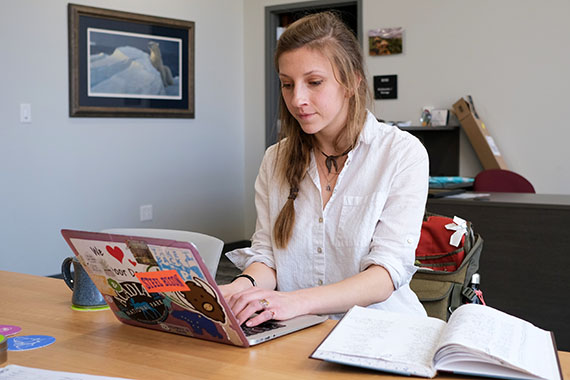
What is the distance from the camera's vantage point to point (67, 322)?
141cm

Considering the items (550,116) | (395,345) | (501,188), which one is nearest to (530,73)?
(550,116)

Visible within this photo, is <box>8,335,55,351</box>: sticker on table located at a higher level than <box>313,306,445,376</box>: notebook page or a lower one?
lower

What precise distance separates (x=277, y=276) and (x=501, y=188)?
2771 mm

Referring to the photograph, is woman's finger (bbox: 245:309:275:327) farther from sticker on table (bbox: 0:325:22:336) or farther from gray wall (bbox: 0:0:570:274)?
gray wall (bbox: 0:0:570:274)

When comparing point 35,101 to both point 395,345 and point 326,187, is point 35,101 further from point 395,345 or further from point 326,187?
point 395,345

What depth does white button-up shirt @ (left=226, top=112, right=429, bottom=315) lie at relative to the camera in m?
1.66

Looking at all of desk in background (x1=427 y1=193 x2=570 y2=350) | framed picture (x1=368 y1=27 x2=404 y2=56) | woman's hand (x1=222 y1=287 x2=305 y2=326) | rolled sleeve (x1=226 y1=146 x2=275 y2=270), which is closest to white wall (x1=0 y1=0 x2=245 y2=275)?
framed picture (x1=368 y1=27 x2=404 y2=56)

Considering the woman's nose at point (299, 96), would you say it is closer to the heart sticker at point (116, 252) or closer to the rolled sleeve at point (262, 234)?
the rolled sleeve at point (262, 234)

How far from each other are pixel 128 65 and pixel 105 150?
0.65m

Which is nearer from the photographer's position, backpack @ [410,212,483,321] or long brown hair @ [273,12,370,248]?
long brown hair @ [273,12,370,248]

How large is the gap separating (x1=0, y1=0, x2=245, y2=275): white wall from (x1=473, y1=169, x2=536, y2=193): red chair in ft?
7.98

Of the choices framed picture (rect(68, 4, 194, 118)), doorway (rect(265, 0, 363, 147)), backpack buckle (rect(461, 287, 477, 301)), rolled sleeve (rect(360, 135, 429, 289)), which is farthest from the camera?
doorway (rect(265, 0, 363, 147))

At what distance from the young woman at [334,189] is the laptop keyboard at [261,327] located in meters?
0.24

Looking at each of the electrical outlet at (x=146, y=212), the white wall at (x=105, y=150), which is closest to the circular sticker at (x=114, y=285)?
the white wall at (x=105, y=150)
